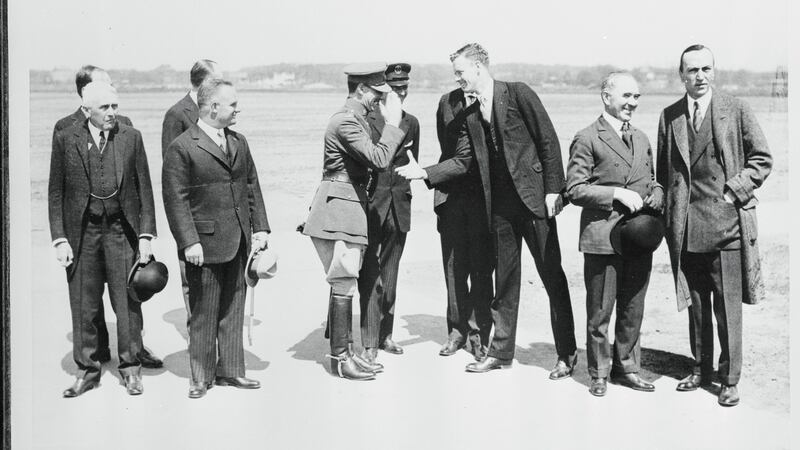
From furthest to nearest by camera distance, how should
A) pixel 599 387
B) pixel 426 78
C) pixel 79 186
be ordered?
pixel 426 78, pixel 599 387, pixel 79 186

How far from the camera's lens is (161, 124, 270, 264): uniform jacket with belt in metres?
6.01

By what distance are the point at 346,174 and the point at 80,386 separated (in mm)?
2290

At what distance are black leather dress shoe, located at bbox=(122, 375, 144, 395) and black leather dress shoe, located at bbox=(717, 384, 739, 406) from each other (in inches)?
153

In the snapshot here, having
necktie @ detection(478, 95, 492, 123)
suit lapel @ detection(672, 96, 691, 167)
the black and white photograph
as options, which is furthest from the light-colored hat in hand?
suit lapel @ detection(672, 96, 691, 167)

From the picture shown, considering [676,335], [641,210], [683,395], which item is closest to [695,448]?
[683,395]

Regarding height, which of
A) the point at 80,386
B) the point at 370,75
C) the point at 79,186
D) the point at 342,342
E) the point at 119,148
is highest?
the point at 370,75

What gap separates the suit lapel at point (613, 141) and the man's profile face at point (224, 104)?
2.38 meters

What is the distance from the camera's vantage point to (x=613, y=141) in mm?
6117

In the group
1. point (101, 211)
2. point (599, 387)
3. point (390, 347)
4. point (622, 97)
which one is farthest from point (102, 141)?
point (599, 387)

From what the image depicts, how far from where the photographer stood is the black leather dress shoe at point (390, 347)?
6886mm

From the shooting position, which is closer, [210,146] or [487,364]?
[210,146]

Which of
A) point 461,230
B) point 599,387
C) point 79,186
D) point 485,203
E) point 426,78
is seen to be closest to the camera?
point 79,186

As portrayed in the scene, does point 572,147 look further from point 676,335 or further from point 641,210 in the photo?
point 676,335

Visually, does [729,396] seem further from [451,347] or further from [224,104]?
[224,104]
